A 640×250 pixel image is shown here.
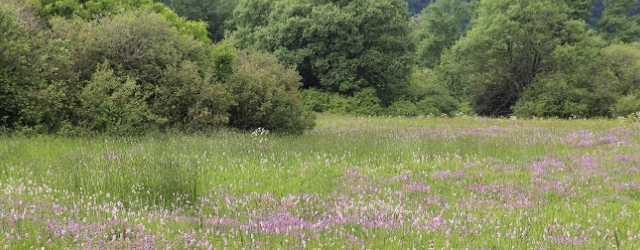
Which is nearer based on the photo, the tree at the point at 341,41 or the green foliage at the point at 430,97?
the tree at the point at 341,41

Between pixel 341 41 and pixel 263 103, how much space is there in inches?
1026

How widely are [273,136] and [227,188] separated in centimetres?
831

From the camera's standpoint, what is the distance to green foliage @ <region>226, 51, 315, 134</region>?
17625 mm

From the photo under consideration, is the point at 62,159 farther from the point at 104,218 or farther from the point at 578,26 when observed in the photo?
the point at 578,26

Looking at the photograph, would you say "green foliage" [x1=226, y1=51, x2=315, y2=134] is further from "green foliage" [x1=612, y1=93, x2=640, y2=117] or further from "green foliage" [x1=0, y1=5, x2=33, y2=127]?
"green foliage" [x1=612, y1=93, x2=640, y2=117]

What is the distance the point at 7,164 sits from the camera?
8836 mm

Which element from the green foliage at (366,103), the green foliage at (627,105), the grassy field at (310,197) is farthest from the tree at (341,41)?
the grassy field at (310,197)

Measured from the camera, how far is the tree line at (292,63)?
14375 mm

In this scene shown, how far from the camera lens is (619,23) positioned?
60.2m

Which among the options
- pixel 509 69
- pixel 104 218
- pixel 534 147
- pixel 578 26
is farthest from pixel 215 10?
pixel 104 218

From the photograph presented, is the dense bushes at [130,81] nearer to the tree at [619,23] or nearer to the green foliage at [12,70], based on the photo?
the green foliage at [12,70]

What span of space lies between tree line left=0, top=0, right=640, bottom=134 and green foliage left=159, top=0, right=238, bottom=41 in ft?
0.66

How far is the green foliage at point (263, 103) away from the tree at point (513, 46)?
3501 cm

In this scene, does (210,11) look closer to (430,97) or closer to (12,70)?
(430,97)
